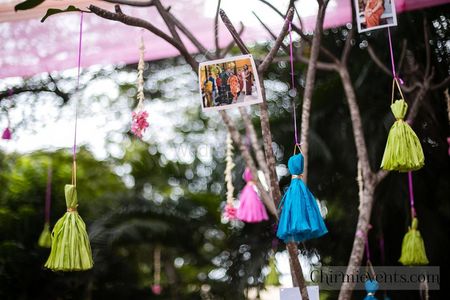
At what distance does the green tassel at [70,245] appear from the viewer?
1598mm

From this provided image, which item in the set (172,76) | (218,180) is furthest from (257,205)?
(172,76)

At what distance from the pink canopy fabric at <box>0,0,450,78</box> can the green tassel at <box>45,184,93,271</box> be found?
0.86m

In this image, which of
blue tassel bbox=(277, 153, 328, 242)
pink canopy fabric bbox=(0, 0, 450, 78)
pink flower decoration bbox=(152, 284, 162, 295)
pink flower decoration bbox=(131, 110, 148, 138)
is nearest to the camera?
blue tassel bbox=(277, 153, 328, 242)

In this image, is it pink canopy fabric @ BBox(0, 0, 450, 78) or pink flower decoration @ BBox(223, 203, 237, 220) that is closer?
pink canopy fabric @ BBox(0, 0, 450, 78)

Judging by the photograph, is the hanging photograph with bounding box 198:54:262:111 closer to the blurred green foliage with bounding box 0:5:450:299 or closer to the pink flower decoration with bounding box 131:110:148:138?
the pink flower decoration with bounding box 131:110:148:138

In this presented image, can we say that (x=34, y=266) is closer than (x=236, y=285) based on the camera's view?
No

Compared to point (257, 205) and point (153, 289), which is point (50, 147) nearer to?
point (153, 289)

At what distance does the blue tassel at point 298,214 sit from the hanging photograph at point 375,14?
46 centimetres

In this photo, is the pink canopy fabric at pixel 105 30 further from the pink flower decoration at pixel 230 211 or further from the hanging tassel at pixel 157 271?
the hanging tassel at pixel 157 271

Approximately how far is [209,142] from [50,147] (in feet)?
3.77

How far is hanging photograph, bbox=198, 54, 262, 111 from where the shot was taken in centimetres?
162

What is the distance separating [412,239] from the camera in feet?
7.76

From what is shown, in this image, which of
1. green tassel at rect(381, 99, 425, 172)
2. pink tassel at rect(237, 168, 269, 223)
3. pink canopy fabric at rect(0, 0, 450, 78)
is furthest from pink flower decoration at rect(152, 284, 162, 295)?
green tassel at rect(381, 99, 425, 172)

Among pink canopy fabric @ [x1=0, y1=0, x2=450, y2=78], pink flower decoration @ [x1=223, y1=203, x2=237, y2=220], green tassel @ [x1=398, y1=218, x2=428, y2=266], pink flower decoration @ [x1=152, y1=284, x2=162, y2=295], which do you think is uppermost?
pink canopy fabric @ [x1=0, y1=0, x2=450, y2=78]
